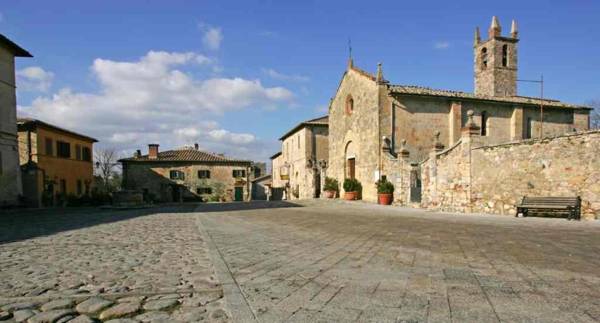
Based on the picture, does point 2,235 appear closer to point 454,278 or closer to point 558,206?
point 454,278

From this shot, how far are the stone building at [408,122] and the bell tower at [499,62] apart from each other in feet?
25.1

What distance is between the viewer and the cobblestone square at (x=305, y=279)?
3.20 meters

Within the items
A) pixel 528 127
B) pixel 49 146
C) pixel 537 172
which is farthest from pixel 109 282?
pixel 49 146

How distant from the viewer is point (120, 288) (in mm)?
3984

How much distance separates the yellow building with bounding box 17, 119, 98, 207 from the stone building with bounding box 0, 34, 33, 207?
4.95 feet

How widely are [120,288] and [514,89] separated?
3670 cm

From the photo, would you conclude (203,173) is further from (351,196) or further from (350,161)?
(351,196)

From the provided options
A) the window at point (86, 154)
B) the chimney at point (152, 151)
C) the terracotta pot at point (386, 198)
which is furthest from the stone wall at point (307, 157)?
the window at point (86, 154)

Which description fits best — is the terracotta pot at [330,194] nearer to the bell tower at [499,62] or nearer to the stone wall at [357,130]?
the stone wall at [357,130]

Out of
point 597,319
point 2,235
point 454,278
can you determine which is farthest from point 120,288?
point 2,235

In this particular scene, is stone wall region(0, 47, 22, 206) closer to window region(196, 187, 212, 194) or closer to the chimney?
the chimney

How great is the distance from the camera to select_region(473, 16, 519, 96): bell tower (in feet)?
106

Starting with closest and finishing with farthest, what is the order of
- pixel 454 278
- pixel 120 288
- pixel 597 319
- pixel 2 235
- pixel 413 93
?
pixel 597 319 → pixel 120 288 → pixel 454 278 → pixel 2 235 → pixel 413 93

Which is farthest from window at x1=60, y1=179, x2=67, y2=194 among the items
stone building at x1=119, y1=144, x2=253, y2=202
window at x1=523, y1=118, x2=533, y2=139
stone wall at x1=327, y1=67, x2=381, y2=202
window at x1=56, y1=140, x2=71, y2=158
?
window at x1=523, y1=118, x2=533, y2=139
